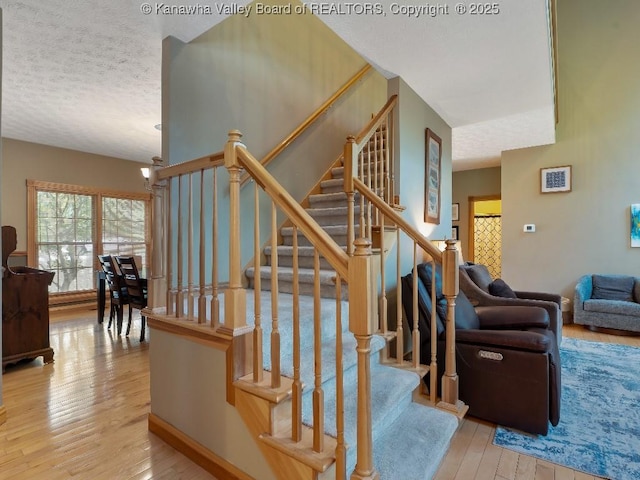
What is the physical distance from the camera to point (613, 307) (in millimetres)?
4414

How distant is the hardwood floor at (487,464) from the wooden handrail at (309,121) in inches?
96.7

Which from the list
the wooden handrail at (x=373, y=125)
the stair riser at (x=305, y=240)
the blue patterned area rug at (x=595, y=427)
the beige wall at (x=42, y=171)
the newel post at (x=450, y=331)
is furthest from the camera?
the beige wall at (x=42, y=171)

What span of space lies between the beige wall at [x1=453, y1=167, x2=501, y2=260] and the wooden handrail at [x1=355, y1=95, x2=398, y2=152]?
16.3 ft

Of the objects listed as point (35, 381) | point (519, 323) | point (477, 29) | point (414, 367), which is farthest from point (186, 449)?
point (477, 29)

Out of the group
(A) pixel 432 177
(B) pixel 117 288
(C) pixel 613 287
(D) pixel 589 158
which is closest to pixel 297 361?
(A) pixel 432 177

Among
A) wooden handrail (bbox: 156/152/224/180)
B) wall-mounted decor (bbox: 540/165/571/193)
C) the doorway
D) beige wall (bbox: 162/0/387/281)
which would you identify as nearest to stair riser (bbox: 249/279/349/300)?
beige wall (bbox: 162/0/387/281)

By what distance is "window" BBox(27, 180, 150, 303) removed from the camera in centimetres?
540

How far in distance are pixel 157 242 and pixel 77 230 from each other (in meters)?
4.91

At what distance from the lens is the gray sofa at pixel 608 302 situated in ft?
14.2

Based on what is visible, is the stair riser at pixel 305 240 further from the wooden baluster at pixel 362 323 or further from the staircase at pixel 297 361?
the wooden baluster at pixel 362 323

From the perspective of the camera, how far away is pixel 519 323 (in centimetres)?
266

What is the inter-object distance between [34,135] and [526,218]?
300 inches

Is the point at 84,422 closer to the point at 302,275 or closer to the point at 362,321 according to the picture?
the point at 302,275

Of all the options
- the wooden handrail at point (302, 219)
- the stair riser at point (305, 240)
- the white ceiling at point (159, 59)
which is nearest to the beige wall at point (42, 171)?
the white ceiling at point (159, 59)
